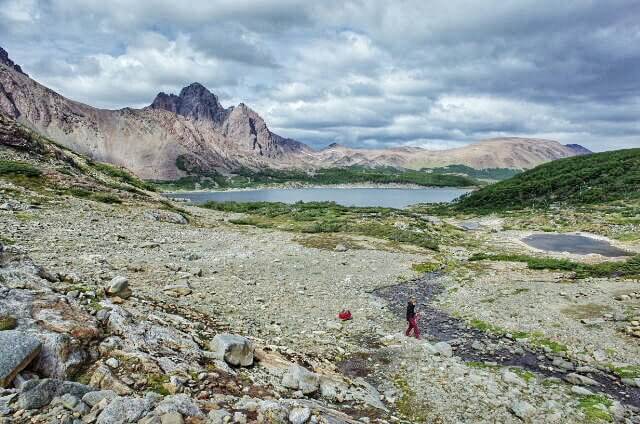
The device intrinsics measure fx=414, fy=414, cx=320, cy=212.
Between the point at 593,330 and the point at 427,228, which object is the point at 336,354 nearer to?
the point at 593,330

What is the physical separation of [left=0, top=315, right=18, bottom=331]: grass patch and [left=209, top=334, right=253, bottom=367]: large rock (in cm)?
510

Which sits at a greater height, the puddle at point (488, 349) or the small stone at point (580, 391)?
the small stone at point (580, 391)

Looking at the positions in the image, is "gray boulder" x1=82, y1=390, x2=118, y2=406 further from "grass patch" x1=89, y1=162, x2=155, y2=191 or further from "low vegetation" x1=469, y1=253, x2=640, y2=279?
"grass patch" x1=89, y1=162, x2=155, y2=191

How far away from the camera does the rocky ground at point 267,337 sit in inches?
357

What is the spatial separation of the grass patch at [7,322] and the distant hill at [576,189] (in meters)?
148

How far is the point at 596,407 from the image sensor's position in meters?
15.3

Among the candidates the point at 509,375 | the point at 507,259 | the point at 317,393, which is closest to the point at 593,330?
the point at 509,375

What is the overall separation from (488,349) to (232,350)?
1447cm

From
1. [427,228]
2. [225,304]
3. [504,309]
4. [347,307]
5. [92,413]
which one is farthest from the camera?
[427,228]

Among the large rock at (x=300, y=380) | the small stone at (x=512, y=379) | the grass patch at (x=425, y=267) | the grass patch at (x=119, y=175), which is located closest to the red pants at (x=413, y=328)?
the small stone at (x=512, y=379)

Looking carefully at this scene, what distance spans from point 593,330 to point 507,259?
30.1 metres

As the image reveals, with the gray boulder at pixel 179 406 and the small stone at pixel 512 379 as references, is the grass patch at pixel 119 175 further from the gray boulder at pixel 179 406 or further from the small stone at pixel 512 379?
the gray boulder at pixel 179 406

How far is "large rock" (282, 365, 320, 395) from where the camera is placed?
1245 centimetres

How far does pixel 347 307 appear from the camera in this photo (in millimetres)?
25859
